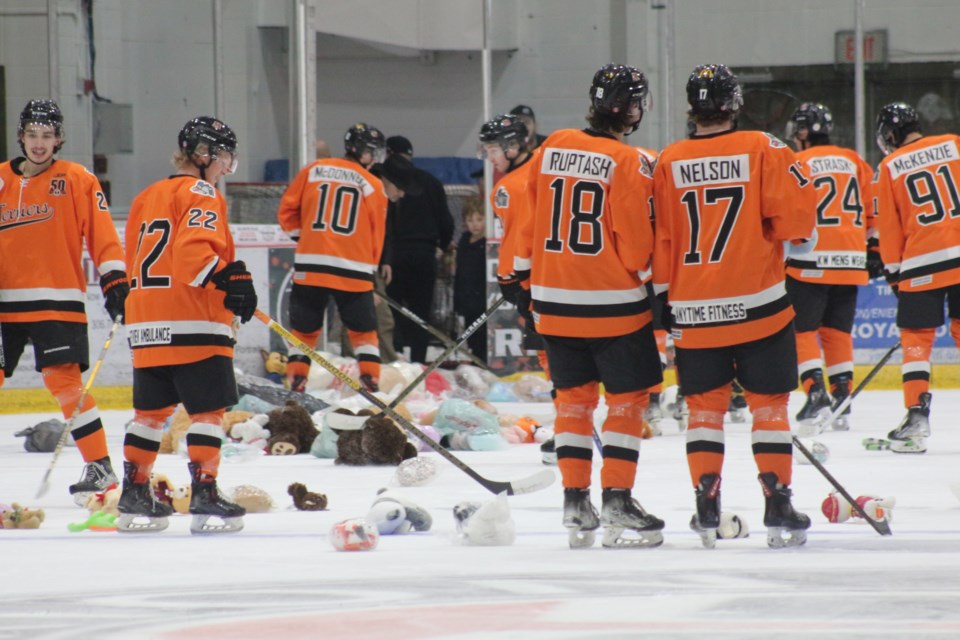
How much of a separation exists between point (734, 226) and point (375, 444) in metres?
2.60

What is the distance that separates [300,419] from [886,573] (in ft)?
12.2

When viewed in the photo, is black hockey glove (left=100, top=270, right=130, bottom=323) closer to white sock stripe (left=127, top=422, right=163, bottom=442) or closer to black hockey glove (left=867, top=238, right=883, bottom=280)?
white sock stripe (left=127, top=422, right=163, bottom=442)

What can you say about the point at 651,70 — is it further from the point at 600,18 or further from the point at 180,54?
the point at 180,54

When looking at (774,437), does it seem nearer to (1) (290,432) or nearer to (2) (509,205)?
(2) (509,205)

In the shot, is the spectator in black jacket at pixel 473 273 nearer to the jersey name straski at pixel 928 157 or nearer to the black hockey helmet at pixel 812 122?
the black hockey helmet at pixel 812 122

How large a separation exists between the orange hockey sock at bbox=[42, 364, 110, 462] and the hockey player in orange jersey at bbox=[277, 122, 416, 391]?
264 centimetres

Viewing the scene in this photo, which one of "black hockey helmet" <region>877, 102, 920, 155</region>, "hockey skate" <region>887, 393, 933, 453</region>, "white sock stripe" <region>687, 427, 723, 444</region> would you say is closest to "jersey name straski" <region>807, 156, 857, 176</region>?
"black hockey helmet" <region>877, 102, 920, 155</region>

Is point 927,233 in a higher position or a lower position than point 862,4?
lower

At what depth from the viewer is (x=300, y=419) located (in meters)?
6.66

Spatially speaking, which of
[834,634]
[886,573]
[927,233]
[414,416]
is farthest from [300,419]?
[834,634]

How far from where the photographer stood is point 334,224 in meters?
7.76

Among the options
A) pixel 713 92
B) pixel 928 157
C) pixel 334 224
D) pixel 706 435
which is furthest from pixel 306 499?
pixel 334 224

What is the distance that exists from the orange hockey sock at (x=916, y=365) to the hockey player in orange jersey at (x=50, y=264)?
128 inches

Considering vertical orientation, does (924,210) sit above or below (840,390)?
above
